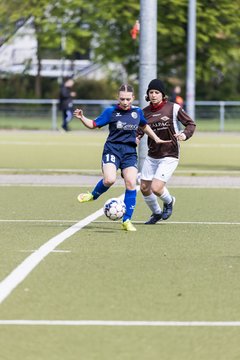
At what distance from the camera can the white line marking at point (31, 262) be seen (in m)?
9.16

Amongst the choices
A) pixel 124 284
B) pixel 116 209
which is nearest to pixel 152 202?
pixel 116 209

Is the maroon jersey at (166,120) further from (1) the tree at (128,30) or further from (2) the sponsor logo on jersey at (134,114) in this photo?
(1) the tree at (128,30)

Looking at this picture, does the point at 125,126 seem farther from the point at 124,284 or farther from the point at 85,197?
the point at 124,284

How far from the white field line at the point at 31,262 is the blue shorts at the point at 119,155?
0.86 metres

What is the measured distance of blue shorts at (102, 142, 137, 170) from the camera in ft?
44.1

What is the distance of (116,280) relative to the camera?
9.62 m

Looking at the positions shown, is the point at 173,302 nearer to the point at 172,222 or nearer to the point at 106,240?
the point at 106,240

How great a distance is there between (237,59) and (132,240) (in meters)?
41.0

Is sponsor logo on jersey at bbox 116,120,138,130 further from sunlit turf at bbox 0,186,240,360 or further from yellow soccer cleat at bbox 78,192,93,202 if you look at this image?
sunlit turf at bbox 0,186,240,360

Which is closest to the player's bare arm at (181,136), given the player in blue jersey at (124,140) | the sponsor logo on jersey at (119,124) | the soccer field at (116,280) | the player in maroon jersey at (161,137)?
the player in maroon jersey at (161,137)

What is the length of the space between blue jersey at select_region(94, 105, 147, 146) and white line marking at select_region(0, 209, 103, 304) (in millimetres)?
1167

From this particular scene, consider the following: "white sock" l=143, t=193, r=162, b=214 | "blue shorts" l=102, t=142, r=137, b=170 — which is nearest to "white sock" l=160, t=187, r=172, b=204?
"white sock" l=143, t=193, r=162, b=214

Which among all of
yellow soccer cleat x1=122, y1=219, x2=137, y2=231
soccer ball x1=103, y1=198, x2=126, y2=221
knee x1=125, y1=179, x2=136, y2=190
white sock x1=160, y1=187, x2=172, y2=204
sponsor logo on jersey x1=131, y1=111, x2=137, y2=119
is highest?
sponsor logo on jersey x1=131, y1=111, x2=137, y2=119

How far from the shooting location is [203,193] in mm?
18812
